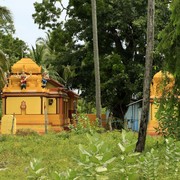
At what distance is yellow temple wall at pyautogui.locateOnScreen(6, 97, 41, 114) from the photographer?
24.4m

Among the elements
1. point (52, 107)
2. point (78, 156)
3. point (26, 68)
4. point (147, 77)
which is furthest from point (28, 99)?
point (78, 156)

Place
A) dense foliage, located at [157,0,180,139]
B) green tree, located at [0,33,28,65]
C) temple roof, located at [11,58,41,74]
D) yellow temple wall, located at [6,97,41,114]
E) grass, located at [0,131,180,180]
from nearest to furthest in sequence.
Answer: grass, located at [0,131,180,180], dense foliage, located at [157,0,180,139], yellow temple wall, located at [6,97,41,114], temple roof, located at [11,58,41,74], green tree, located at [0,33,28,65]

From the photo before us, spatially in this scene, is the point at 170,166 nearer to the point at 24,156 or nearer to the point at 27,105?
the point at 24,156

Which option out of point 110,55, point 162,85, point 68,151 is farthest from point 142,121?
point 110,55

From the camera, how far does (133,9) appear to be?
1079 inches

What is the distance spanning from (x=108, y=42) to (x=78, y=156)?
719 inches

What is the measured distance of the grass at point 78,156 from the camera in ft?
10.4

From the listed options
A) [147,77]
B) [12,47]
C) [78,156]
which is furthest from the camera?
[12,47]

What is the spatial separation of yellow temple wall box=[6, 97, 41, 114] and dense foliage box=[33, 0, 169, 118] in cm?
370

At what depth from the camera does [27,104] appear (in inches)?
962

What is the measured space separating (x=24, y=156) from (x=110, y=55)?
15.2m

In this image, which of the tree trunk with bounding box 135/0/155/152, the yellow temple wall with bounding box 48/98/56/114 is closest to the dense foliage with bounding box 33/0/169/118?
the yellow temple wall with bounding box 48/98/56/114

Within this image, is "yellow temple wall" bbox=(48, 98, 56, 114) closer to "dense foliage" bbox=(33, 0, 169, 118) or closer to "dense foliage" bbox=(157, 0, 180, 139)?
"dense foliage" bbox=(33, 0, 169, 118)

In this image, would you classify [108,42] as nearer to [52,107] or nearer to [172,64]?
[52,107]
